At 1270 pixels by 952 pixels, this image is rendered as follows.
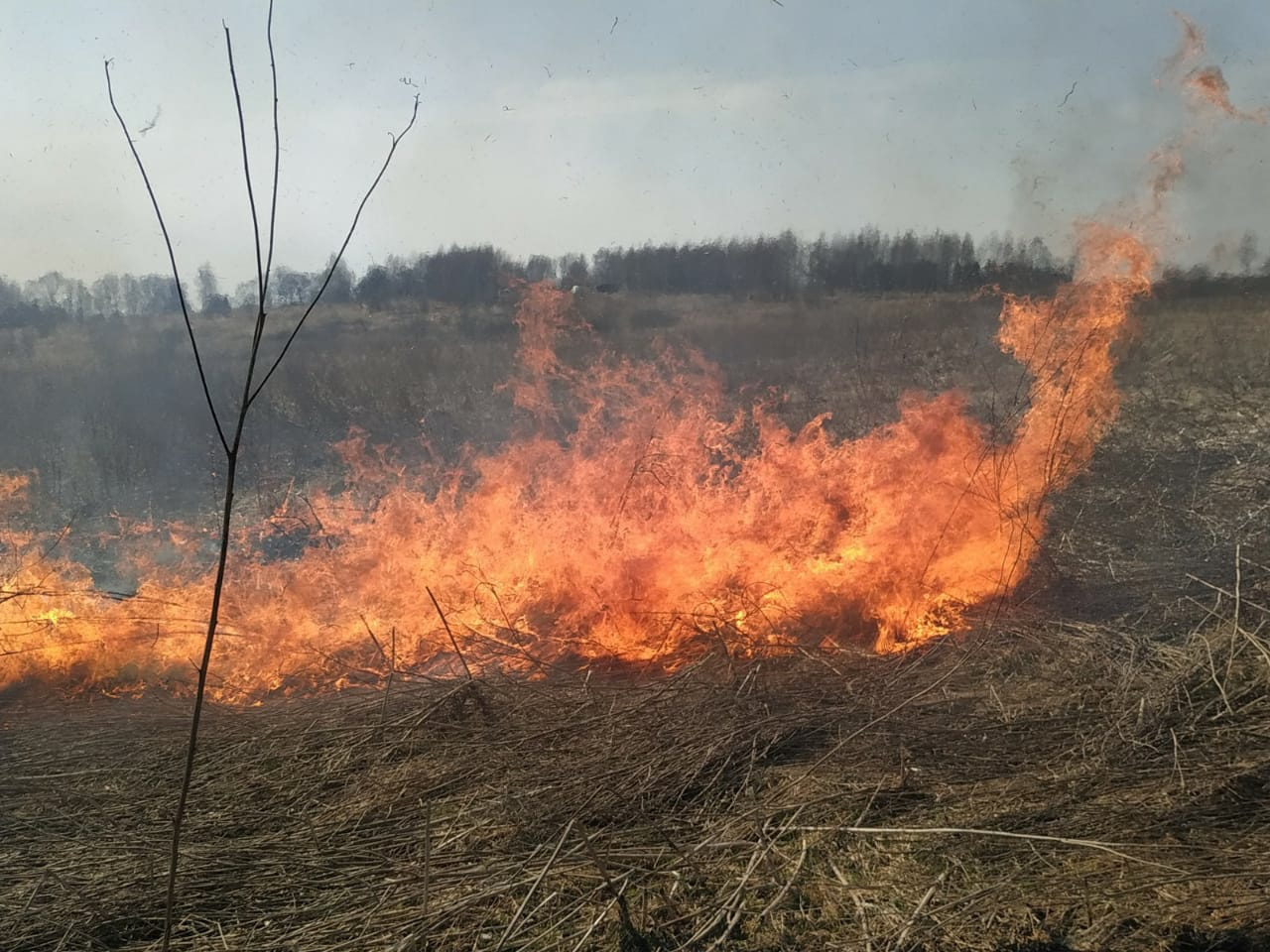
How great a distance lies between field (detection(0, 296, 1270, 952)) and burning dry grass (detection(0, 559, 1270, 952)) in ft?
0.06

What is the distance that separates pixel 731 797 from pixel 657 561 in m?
3.13

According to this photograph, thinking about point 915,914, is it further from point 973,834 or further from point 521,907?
point 521,907

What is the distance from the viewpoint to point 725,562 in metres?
7.11

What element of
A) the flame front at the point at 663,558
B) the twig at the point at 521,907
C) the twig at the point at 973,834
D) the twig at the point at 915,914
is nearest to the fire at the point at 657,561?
the flame front at the point at 663,558

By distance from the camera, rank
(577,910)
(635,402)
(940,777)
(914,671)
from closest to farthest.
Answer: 1. (577,910)
2. (940,777)
3. (914,671)
4. (635,402)

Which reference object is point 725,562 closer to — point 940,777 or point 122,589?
point 940,777

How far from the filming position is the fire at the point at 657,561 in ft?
22.3

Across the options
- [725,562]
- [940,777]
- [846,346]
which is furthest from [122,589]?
[846,346]

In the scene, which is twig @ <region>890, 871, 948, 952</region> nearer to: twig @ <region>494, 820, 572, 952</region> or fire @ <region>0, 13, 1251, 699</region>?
twig @ <region>494, 820, 572, 952</region>

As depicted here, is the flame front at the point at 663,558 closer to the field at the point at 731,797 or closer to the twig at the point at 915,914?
the field at the point at 731,797

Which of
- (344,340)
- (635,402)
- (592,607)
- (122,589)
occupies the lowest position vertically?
(122,589)

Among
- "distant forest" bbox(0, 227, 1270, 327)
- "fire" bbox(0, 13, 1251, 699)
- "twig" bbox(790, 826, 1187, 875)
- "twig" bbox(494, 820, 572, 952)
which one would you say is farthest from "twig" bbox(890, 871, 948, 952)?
"distant forest" bbox(0, 227, 1270, 327)

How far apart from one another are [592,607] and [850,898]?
3.96 metres

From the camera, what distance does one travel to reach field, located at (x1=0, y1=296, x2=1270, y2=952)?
127 inches
